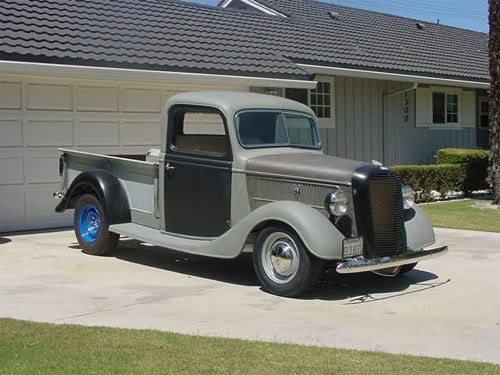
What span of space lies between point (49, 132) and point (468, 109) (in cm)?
1357

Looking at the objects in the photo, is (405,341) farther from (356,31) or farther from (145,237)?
(356,31)

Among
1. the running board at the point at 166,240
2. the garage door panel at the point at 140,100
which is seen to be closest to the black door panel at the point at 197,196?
the running board at the point at 166,240

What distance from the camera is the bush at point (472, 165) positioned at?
686 inches

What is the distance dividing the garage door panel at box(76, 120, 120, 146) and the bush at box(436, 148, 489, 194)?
8.74 metres

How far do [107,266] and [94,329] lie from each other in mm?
3051

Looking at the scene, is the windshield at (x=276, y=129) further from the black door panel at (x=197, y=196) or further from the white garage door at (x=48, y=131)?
the white garage door at (x=48, y=131)

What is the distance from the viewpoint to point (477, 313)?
21.7ft

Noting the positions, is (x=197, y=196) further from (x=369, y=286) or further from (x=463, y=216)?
(x=463, y=216)

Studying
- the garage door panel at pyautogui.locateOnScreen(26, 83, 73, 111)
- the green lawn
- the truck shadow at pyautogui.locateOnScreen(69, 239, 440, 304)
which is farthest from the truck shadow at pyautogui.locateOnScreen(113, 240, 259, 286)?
the green lawn

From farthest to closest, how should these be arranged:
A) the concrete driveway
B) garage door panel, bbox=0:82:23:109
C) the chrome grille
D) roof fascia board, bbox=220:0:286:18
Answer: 1. roof fascia board, bbox=220:0:286:18
2. garage door panel, bbox=0:82:23:109
3. the chrome grille
4. the concrete driveway

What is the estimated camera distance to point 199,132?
29.1 ft

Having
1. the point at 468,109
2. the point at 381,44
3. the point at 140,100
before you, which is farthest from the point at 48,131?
the point at 468,109

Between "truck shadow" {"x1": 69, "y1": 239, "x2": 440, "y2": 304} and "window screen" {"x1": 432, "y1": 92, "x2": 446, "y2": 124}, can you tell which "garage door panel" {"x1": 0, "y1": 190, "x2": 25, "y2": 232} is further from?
"window screen" {"x1": 432, "y1": 92, "x2": 446, "y2": 124}

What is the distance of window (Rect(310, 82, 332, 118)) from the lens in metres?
16.5
